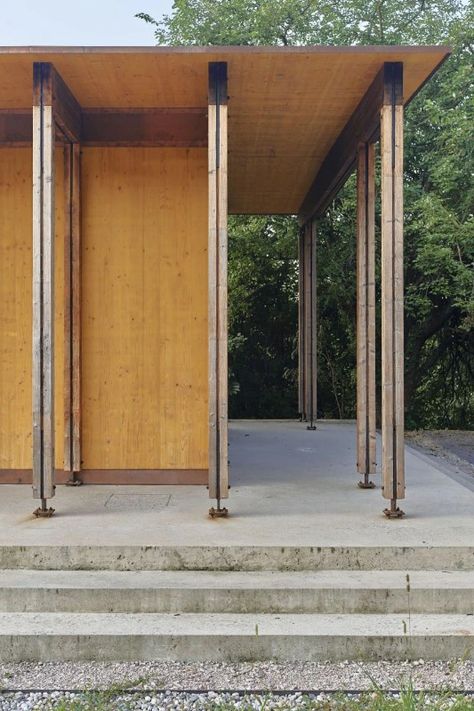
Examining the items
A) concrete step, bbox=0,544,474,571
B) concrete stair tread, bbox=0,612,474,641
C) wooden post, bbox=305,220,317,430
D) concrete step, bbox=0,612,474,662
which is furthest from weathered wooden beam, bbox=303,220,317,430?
concrete step, bbox=0,612,474,662

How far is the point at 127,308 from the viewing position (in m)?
5.34

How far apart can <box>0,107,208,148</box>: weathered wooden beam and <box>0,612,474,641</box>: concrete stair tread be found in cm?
358

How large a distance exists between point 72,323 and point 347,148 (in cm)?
278

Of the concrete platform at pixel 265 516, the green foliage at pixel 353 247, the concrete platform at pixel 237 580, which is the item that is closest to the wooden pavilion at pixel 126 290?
the concrete platform at pixel 265 516

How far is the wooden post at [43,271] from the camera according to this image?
4.25 meters

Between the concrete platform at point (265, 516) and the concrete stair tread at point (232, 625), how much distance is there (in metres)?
0.42

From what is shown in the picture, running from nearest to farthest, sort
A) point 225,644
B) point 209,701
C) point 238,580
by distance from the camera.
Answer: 1. point 209,701
2. point 225,644
3. point 238,580

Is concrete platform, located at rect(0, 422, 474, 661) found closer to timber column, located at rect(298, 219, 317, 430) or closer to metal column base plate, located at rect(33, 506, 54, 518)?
metal column base plate, located at rect(33, 506, 54, 518)

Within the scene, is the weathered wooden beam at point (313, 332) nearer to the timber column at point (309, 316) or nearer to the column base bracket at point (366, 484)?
the timber column at point (309, 316)

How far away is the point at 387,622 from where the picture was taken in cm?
321

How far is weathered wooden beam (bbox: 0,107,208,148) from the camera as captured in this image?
5215mm

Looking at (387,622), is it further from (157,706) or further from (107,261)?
(107,261)

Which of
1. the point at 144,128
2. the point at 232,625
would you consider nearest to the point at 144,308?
the point at 144,128

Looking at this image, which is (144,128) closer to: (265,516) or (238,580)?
(265,516)
